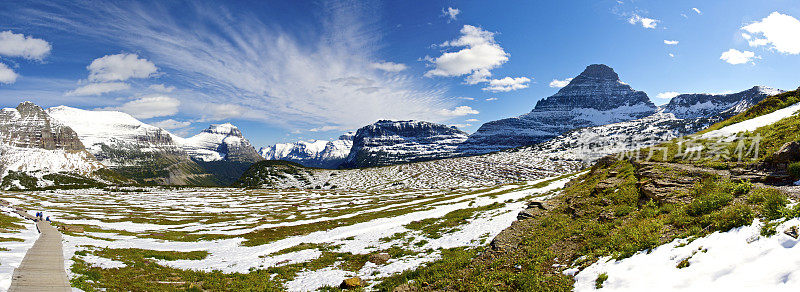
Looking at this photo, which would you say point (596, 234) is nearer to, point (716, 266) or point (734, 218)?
point (734, 218)

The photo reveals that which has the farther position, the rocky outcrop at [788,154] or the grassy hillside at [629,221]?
the rocky outcrop at [788,154]

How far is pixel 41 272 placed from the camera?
17844 millimetres

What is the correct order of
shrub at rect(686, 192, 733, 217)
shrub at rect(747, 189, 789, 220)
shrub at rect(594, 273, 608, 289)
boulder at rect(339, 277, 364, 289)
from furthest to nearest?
boulder at rect(339, 277, 364, 289) < shrub at rect(686, 192, 733, 217) < shrub at rect(594, 273, 608, 289) < shrub at rect(747, 189, 789, 220)

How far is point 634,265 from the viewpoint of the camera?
34.6ft

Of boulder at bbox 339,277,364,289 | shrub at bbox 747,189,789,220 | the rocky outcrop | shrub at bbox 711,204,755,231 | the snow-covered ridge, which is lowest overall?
boulder at bbox 339,277,364,289

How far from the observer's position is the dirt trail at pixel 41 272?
15.5 meters

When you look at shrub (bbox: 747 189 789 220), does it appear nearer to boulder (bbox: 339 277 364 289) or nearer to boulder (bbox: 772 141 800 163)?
boulder (bbox: 772 141 800 163)

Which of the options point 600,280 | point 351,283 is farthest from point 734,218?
point 351,283

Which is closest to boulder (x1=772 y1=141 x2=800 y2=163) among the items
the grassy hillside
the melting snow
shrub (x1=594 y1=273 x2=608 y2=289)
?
the grassy hillside

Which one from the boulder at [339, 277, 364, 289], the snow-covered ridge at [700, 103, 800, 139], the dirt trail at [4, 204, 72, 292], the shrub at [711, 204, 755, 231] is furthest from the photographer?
the snow-covered ridge at [700, 103, 800, 139]

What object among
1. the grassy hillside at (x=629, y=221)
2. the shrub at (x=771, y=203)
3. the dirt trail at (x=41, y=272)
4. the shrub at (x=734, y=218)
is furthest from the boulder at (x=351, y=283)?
the shrub at (x=771, y=203)

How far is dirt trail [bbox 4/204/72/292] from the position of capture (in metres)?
15.5

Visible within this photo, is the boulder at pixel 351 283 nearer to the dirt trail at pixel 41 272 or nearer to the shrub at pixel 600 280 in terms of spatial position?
the shrub at pixel 600 280

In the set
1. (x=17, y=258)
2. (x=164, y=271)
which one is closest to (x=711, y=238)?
(x=164, y=271)
